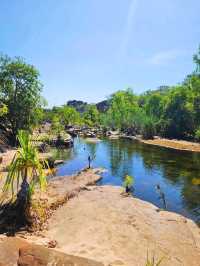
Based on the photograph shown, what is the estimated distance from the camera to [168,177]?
35.5 meters

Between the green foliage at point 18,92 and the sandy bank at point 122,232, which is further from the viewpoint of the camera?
the green foliage at point 18,92

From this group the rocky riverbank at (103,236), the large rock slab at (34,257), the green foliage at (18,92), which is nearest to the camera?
the large rock slab at (34,257)

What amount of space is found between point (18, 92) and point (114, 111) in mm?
79518

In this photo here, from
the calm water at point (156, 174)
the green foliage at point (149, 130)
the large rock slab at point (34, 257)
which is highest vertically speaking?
the green foliage at point (149, 130)

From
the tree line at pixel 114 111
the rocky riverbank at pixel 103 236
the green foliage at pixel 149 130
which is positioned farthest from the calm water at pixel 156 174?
the green foliage at pixel 149 130

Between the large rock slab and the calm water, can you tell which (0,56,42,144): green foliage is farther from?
the large rock slab

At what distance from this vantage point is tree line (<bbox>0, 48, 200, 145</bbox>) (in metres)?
58.1

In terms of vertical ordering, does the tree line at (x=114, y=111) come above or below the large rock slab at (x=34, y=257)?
above

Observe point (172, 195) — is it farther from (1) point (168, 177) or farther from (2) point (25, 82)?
(2) point (25, 82)

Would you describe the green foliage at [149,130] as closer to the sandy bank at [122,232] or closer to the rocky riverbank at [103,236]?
the rocky riverbank at [103,236]

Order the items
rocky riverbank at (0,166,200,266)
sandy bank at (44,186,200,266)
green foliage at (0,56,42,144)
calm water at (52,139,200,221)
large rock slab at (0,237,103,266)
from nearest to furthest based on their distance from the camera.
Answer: large rock slab at (0,237,103,266), rocky riverbank at (0,166,200,266), sandy bank at (44,186,200,266), calm water at (52,139,200,221), green foliage at (0,56,42,144)

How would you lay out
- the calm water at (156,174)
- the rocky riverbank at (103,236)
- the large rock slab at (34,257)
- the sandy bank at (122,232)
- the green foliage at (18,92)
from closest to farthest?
the large rock slab at (34,257)
the rocky riverbank at (103,236)
the sandy bank at (122,232)
the calm water at (156,174)
the green foliage at (18,92)

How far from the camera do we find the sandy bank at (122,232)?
12947 millimetres

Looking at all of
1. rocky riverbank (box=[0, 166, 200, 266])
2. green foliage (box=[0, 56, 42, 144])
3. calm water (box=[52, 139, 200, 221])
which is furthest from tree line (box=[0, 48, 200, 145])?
rocky riverbank (box=[0, 166, 200, 266])
